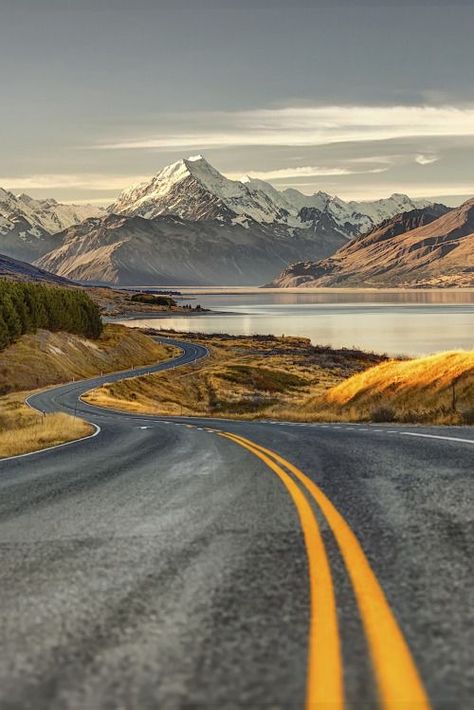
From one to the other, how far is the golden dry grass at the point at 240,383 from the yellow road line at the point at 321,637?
122ft

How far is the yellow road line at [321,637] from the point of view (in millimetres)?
3260

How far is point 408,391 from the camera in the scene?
3944 cm

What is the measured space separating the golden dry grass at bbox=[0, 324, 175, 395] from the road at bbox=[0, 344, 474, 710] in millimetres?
81865

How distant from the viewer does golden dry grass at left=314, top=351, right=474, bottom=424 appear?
29812 millimetres

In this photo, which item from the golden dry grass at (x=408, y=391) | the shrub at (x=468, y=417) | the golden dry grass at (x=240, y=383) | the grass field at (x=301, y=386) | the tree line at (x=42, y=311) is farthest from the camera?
the tree line at (x=42, y=311)

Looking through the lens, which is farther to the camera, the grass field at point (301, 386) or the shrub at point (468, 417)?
the grass field at point (301, 386)

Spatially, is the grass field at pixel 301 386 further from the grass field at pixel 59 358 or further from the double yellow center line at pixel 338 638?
the double yellow center line at pixel 338 638

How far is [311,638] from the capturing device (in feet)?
13.1

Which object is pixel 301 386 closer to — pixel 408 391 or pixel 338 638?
pixel 408 391

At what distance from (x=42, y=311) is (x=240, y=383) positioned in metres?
36.9

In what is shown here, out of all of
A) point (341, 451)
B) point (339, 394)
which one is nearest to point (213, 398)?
point (339, 394)

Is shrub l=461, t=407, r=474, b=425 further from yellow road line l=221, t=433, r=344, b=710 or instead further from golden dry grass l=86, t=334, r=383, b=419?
golden dry grass l=86, t=334, r=383, b=419

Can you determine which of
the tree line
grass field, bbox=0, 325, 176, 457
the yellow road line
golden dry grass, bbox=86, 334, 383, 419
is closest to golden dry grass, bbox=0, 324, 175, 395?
grass field, bbox=0, 325, 176, 457


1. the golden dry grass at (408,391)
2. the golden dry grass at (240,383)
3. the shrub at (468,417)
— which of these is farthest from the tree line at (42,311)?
the shrub at (468,417)
